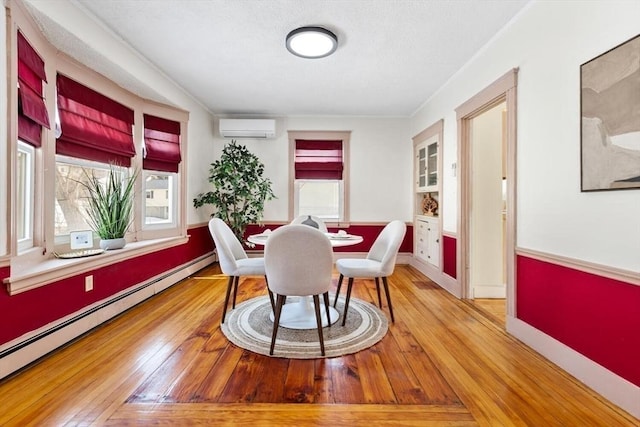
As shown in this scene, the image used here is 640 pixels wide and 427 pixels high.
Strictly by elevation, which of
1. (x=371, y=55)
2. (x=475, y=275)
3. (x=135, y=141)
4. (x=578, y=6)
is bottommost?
(x=475, y=275)

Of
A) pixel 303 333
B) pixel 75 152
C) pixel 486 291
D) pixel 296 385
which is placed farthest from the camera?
pixel 486 291

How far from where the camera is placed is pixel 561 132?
189cm

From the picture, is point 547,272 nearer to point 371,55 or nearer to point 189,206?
point 371,55

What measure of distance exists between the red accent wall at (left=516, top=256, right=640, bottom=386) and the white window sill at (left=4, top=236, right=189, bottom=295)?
134 inches

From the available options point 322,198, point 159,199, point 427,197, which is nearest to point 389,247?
point 427,197

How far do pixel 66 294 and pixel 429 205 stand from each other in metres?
4.22

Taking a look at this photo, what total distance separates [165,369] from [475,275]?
308cm

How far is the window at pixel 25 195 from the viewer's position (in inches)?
83.3

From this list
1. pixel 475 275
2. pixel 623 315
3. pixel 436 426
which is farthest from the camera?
pixel 475 275

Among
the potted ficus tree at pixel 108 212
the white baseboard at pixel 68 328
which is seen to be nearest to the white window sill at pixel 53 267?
the potted ficus tree at pixel 108 212

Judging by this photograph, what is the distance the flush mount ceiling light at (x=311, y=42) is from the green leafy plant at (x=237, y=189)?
2189mm

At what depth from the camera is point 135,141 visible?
334cm

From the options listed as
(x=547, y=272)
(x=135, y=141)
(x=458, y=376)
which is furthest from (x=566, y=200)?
(x=135, y=141)

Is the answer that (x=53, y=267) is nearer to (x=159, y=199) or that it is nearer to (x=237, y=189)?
(x=159, y=199)
